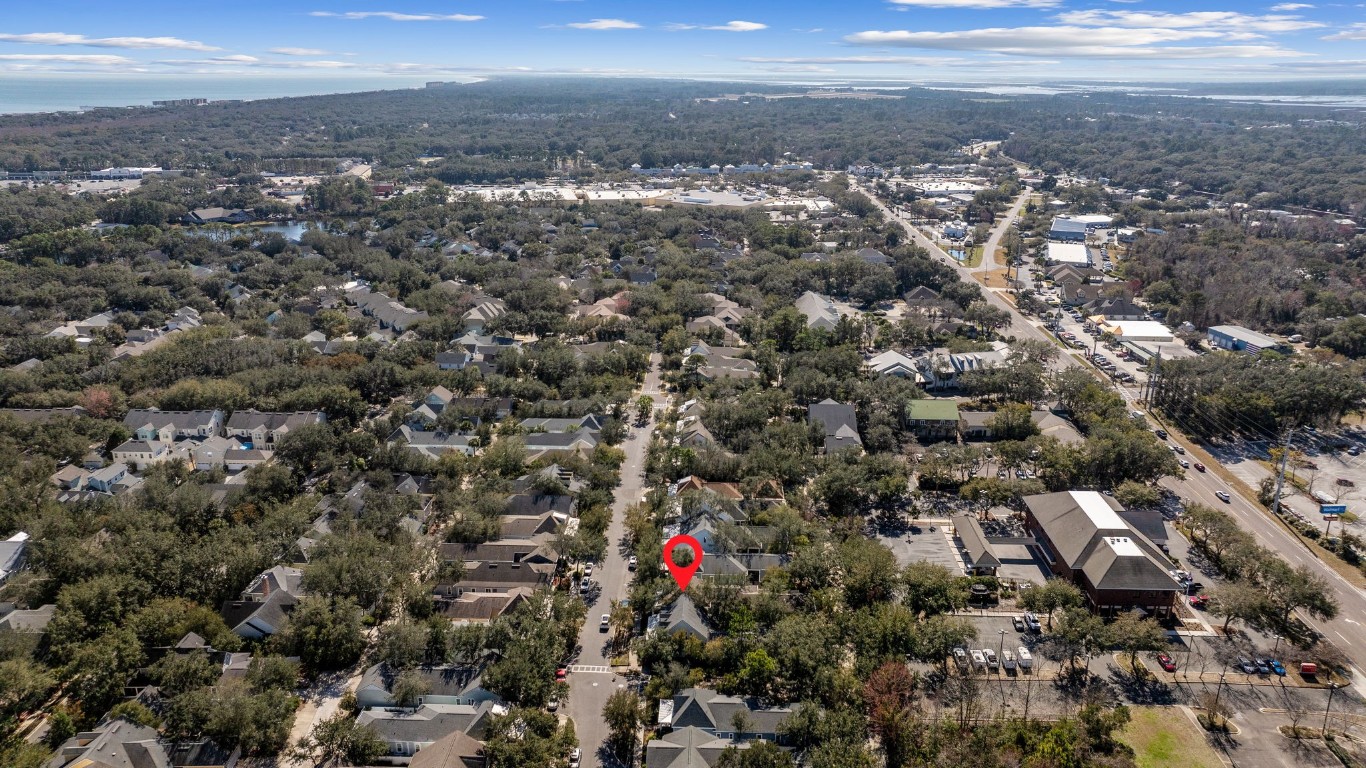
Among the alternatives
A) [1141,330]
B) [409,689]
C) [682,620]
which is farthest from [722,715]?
[1141,330]

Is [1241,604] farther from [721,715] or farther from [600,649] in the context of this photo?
[600,649]

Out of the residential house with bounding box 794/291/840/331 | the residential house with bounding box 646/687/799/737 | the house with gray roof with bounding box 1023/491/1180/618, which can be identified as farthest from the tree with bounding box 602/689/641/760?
the residential house with bounding box 794/291/840/331

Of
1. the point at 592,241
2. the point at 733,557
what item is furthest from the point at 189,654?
the point at 592,241

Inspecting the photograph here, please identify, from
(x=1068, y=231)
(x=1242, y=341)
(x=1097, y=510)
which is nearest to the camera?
(x=1097, y=510)

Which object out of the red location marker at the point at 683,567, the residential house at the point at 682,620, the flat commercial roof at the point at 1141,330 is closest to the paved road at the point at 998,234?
the flat commercial roof at the point at 1141,330

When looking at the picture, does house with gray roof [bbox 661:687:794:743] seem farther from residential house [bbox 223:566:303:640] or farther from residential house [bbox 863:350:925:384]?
residential house [bbox 863:350:925:384]

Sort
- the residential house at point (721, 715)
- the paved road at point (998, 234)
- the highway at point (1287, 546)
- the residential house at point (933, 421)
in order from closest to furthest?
the residential house at point (721, 715) < the highway at point (1287, 546) < the residential house at point (933, 421) < the paved road at point (998, 234)

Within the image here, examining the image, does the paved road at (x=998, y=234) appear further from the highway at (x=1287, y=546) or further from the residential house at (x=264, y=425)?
the residential house at (x=264, y=425)
